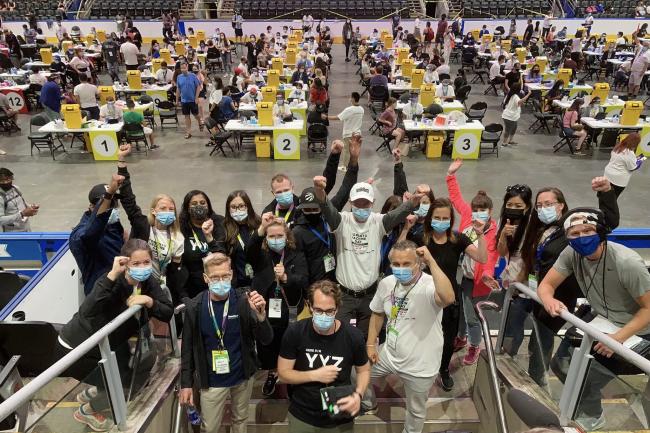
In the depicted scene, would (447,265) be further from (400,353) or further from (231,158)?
(231,158)

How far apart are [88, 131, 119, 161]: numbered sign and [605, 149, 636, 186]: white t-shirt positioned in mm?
9677

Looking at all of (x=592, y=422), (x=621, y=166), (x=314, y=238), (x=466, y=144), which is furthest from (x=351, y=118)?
(x=592, y=422)

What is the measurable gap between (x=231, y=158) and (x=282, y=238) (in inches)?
310

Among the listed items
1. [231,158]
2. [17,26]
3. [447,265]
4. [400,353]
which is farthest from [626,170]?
[17,26]

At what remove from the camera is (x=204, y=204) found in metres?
4.45

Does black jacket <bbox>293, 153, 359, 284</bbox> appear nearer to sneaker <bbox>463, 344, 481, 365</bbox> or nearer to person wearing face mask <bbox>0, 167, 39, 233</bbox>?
sneaker <bbox>463, 344, 481, 365</bbox>

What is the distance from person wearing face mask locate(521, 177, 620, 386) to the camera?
3.36 m

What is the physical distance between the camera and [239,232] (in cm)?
440

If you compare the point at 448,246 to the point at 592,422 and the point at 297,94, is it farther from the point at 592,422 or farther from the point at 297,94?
the point at 297,94

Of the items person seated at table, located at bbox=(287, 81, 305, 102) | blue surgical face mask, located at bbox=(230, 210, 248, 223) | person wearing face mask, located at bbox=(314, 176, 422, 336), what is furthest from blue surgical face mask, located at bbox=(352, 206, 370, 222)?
person seated at table, located at bbox=(287, 81, 305, 102)

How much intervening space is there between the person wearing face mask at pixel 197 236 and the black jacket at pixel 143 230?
7cm

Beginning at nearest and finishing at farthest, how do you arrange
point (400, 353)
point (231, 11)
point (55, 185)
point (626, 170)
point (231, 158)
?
point (400, 353) < point (626, 170) < point (55, 185) < point (231, 158) < point (231, 11)

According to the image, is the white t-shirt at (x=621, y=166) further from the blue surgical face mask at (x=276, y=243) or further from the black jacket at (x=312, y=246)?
the blue surgical face mask at (x=276, y=243)

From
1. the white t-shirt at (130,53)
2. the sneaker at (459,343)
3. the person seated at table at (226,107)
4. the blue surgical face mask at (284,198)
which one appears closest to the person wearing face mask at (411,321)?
the sneaker at (459,343)
